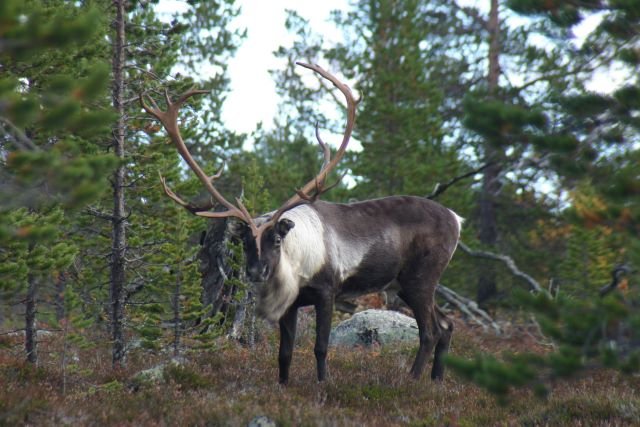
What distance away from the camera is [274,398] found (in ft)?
19.2

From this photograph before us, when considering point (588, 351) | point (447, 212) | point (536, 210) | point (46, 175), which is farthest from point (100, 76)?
point (536, 210)

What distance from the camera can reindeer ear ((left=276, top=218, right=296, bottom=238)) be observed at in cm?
658

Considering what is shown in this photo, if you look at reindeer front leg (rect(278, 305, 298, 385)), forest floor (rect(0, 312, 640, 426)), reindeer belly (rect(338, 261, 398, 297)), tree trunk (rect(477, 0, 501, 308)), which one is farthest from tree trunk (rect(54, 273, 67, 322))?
tree trunk (rect(477, 0, 501, 308))

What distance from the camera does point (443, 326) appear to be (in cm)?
816

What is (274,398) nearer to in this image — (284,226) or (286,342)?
(286,342)

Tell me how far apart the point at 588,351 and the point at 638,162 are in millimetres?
1329

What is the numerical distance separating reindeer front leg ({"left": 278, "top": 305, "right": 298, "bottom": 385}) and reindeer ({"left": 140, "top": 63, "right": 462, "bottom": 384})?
1 cm

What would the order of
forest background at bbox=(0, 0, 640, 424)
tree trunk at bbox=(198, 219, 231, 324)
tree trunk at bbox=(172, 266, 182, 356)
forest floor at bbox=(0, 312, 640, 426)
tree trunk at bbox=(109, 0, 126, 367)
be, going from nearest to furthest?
forest background at bbox=(0, 0, 640, 424), forest floor at bbox=(0, 312, 640, 426), tree trunk at bbox=(109, 0, 126, 367), tree trunk at bbox=(172, 266, 182, 356), tree trunk at bbox=(198, 219, 231, 324)

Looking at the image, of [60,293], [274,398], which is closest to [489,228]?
[60,293]

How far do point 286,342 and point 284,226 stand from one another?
1.40 m

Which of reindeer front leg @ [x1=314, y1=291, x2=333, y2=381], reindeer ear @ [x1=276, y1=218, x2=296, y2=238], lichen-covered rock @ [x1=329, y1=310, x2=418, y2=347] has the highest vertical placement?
reindeer ear @ [x1=276, y1=218, x2=296, y2=238]

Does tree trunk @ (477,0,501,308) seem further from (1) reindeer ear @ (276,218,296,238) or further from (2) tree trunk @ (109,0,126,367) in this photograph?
(2) tree trunk @ (109,0,126,367)

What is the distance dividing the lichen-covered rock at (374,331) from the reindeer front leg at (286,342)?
342 centimetres

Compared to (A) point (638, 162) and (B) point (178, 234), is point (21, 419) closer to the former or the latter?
(B) point (178, 234)
